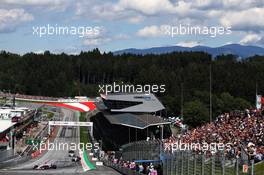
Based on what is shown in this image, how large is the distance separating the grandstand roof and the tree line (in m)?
14.6

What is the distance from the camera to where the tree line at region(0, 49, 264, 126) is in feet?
364

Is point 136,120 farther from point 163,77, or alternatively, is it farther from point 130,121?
point 163,77

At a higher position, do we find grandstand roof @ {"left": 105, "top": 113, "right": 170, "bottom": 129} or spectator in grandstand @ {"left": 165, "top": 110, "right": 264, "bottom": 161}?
spectator in grandstand @ {"left": 165, "top": 110, "right": 264, "bottom": 161}

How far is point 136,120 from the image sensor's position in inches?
3228

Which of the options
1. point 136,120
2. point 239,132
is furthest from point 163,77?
point 239,132

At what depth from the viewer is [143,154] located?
38.4 metres

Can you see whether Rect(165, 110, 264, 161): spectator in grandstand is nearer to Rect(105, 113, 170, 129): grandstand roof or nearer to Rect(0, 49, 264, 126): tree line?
Rect(105, 113, 170, 129): grandstand roof

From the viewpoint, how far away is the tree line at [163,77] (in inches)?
4370

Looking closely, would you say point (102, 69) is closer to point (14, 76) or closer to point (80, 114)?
point (14, 76)

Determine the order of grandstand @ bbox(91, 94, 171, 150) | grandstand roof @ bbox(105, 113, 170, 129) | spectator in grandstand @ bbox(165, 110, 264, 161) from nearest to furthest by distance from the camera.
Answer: spectator in grandstand @ bbox(165, 110, 264, 161)
grandstand roof @ bbox(105, 113, 170, 129)
grandstand @ bbox(91, 94, 171, 150)

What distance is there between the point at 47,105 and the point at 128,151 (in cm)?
10124

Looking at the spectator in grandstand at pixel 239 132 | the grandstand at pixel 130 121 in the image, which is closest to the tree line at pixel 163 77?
the grandstand at pixel 130 121

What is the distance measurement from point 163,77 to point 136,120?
5538 cm

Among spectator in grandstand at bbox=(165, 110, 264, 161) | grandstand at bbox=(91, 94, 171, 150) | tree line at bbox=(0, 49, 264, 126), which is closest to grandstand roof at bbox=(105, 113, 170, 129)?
grandstand at bbox=(91, 94, 171, 150)
